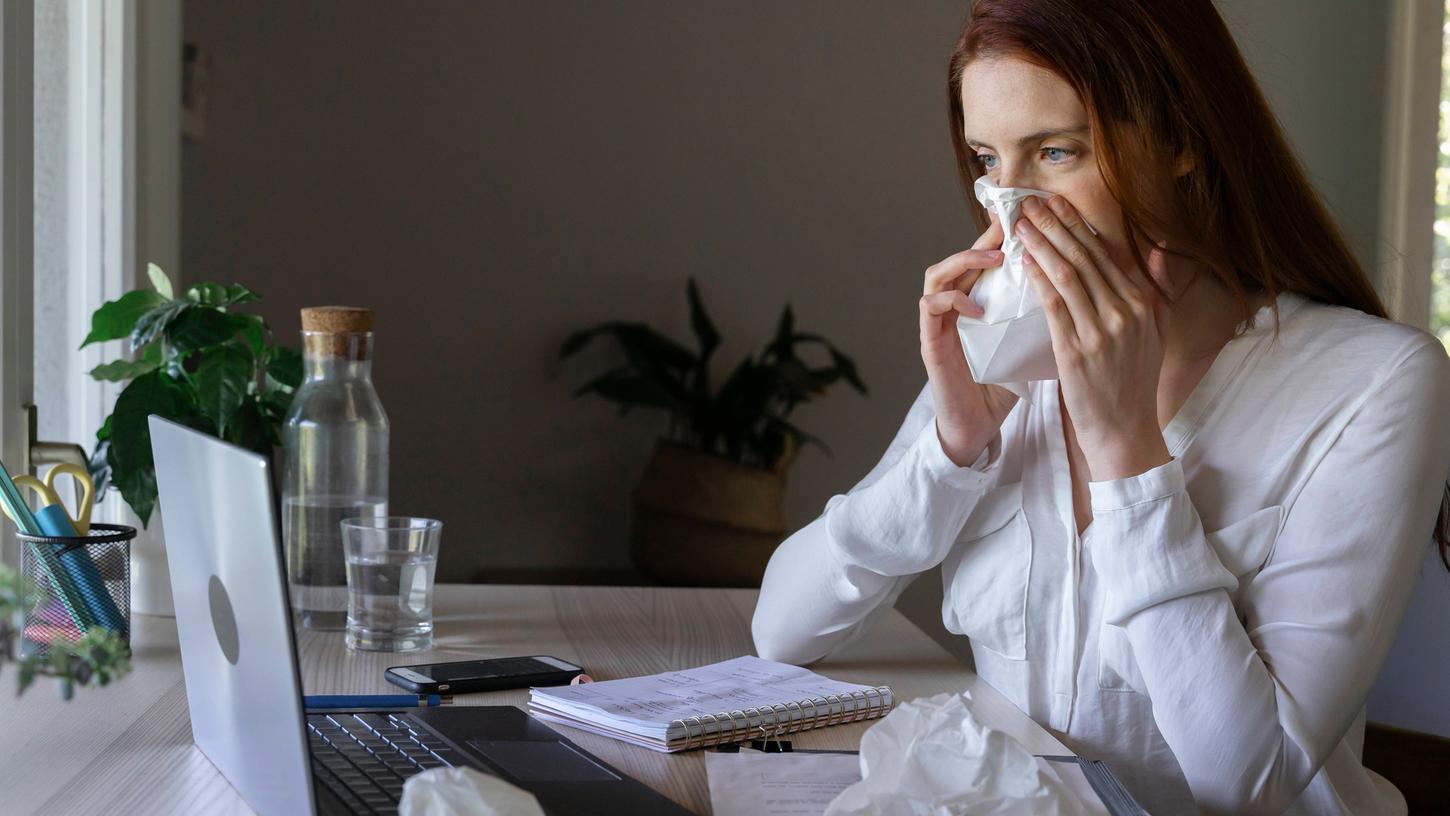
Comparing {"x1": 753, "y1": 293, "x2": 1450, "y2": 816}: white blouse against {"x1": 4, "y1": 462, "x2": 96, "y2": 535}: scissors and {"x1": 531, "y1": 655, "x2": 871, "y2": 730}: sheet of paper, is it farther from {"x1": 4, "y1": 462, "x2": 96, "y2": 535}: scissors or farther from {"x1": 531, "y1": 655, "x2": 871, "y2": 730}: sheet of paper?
{"x1": 4, "y1": 462, "x2": 96, "y2": 535}: scissors

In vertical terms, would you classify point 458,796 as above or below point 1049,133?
below

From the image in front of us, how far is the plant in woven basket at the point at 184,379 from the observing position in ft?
3.78

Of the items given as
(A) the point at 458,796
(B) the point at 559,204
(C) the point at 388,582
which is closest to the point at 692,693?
(C) the point at 388,582

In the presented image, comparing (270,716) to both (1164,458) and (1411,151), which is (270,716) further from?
(1411,151)

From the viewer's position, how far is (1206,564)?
910 millimetres

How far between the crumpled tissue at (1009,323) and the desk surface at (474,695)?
25cm

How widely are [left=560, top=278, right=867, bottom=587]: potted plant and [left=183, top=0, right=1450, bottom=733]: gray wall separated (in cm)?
12

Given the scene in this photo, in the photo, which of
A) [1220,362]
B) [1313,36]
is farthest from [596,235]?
[1220,362]

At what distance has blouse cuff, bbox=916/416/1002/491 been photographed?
1111 mm

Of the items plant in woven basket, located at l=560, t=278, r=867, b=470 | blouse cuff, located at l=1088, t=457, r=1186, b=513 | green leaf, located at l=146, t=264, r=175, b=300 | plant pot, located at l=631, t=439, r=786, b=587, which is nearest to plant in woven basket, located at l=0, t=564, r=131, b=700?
blouse cuff, located at l=1088, t=457, r=1186, b=513

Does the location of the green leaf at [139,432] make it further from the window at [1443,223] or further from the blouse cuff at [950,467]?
the window at [1443,223]

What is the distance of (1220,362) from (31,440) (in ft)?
3.41

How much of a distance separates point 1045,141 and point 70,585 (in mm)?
798

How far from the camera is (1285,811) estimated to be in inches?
38.8
